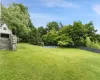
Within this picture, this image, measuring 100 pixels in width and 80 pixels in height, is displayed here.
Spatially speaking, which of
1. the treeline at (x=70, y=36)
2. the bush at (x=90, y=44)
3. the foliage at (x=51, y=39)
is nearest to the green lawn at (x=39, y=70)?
the treeline at (x=70, y=36)

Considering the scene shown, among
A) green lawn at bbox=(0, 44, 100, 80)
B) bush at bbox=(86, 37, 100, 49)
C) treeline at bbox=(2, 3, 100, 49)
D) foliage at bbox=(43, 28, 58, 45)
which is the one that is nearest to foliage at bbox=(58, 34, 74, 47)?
treeline at bbox=(2, 3, 100, 49)

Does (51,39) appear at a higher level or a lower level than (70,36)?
lower

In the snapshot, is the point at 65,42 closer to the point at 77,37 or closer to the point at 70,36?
the point at 70,36

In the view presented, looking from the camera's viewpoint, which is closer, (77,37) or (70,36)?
(77,37)

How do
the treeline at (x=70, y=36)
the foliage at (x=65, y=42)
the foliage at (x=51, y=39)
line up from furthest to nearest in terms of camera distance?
the foliage at (x=51, y=39) → the treeline at (x=70, y=36) → the foliage at (x=65, y=42)

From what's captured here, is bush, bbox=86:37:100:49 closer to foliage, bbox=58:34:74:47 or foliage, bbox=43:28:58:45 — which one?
foliage, bbox=58:34:74:47

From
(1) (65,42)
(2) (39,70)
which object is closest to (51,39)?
(1) (65,42)

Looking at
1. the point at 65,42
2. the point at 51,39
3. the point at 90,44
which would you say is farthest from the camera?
the point at 51,39

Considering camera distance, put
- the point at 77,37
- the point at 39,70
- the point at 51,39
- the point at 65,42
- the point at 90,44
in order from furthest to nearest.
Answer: the point at 51,39
the point at 90,44
the point at 77,37
the point at 65,42
the point at 39,70

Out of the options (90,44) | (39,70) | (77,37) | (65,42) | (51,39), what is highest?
(77,37)

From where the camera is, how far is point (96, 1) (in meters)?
20.2

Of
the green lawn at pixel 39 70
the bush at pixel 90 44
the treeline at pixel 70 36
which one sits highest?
the treeline at pixel 70 36

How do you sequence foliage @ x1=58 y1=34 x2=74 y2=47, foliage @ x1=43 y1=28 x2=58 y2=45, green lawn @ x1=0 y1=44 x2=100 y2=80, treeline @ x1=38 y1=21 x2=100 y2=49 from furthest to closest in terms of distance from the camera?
foliage @ x1=43 y1=28 x2=58 y2=45 → treeline @ x1=38 y1=21 x2=100 y2=49 → foliage @ x1=58 y1=34 x2=74 y2=47 → green lawn @ x1=0 y1=44 x2=100 y2=80

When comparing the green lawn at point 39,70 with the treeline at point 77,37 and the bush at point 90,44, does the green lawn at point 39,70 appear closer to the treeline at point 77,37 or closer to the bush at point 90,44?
the treeline at point 77,37
